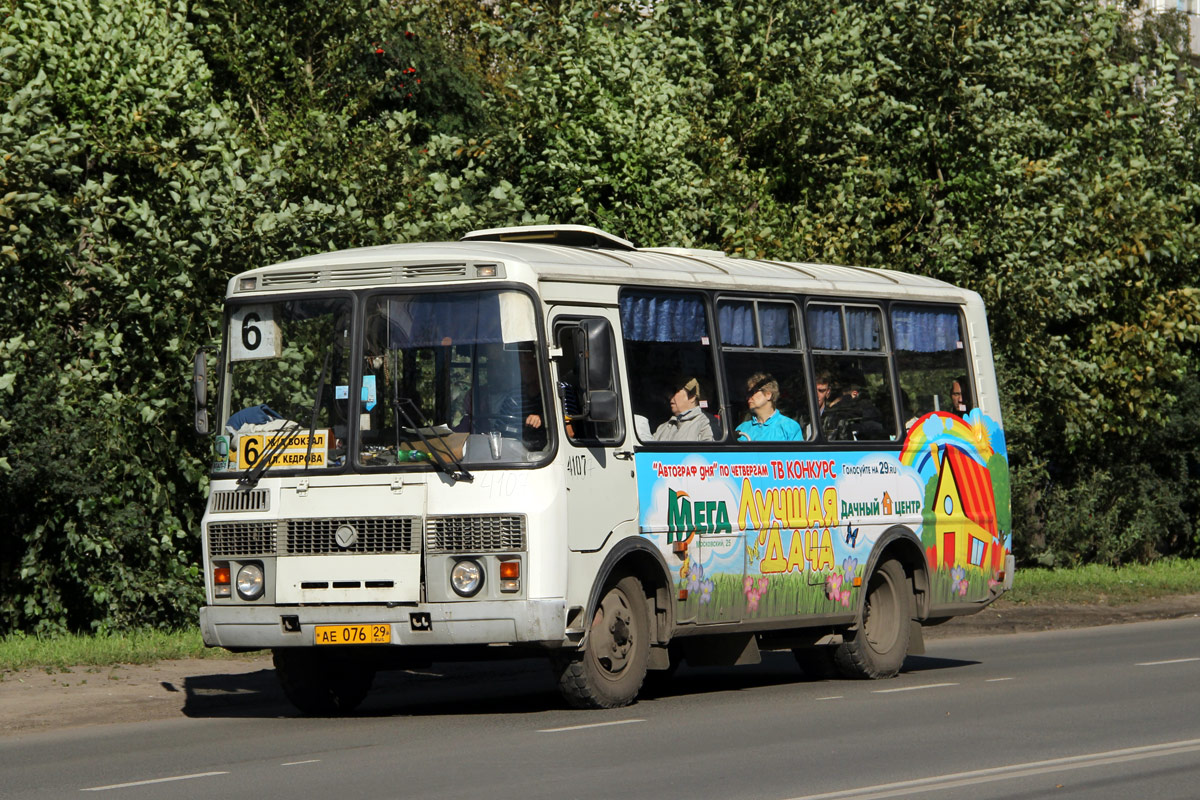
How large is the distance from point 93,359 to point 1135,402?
15783 mm

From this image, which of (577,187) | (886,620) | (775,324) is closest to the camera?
(775,324)

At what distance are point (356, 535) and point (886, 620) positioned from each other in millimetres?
5218

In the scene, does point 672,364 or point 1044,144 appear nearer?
point 672,364

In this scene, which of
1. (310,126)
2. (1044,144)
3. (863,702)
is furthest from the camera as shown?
(1044,144)

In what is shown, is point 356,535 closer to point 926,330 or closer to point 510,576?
point 510,576

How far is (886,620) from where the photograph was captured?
50.2 ft

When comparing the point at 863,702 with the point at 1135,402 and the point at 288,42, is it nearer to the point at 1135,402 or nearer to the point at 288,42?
the point at 288,42

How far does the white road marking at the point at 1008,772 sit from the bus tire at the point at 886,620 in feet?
15.3

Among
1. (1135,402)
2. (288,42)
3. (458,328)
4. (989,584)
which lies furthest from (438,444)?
(1135,402)

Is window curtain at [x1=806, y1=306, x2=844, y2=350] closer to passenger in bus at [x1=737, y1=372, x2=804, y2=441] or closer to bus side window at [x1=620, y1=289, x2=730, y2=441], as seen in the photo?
passenger in bus at [x1=737, y1=372, x2=804, y2=441]

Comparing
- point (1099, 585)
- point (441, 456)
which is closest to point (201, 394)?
point (441, 456)

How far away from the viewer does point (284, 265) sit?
1255 cm

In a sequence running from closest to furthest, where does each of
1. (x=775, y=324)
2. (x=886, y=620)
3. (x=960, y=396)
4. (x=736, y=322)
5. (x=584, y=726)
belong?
(x=584, y=726) < (x=736, y=322) < (x=775, y=324) < (x=886, y=620) < (x=960, y=396)

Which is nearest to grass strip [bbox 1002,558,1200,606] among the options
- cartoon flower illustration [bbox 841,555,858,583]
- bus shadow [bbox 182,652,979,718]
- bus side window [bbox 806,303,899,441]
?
bus shadow [bbox 182,652,979,718]
